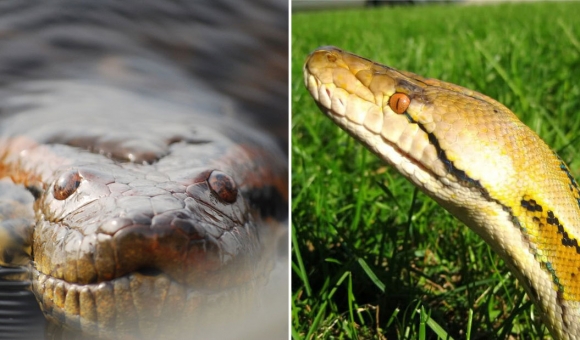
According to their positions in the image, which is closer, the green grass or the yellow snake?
the yellow snake

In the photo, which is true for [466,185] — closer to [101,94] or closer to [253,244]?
[253,244]

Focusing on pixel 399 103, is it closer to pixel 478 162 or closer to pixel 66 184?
pixel 478 162

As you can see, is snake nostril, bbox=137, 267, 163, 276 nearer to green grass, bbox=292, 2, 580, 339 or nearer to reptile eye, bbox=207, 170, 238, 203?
reptile eye, bbox=207, 170, 238, 203

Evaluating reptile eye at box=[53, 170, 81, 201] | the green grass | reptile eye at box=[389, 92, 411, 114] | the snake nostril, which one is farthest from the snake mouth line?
reptile eye at box=[389, 92, 411, 114]

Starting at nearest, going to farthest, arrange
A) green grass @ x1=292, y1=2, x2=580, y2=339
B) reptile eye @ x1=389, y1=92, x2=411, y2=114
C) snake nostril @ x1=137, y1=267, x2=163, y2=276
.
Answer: snake nostril @ x1=137, y1=267, x2=163, y2=276
reptile eye @ x1=389, y1=92, x2=411, y2=114
green grass @ x1=292, y1=2, x2=580, y2=339

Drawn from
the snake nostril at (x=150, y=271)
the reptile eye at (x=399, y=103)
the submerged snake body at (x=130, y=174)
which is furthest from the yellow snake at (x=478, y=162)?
the snake nostril at (x=150, y=271)

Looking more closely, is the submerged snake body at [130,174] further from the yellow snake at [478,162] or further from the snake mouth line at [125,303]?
the yellow snake at [478,162]

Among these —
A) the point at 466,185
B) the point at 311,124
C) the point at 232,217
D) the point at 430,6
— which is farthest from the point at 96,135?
the point at 430,6

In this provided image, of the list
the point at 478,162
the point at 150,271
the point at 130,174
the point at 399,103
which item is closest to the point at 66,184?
the point at 130,174
